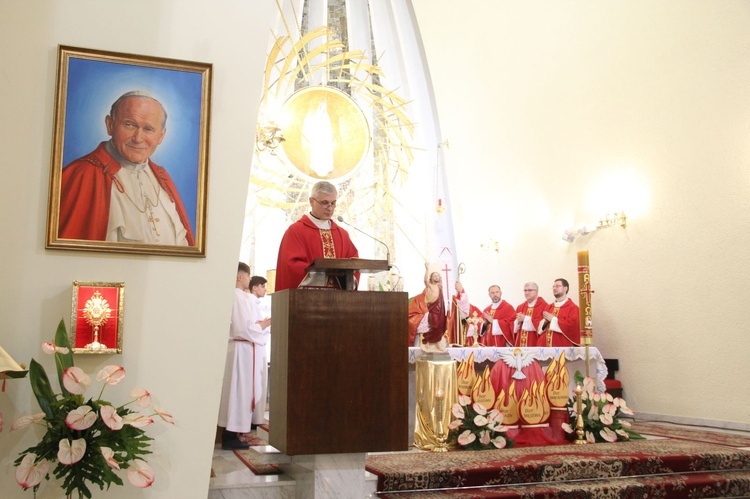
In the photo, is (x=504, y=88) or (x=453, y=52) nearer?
(x=504, y=88)

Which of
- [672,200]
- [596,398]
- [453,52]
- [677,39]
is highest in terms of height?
[453,52]

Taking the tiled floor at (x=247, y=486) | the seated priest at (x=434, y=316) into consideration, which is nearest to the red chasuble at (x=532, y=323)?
the seated priest at (x=434, y=316)

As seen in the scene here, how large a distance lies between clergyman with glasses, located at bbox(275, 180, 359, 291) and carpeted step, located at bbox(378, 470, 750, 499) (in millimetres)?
1615

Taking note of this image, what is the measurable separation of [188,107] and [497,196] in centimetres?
999

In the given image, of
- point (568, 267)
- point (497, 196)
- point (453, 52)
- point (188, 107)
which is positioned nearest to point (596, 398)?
point (568, 267)

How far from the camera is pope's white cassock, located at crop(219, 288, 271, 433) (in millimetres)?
6254

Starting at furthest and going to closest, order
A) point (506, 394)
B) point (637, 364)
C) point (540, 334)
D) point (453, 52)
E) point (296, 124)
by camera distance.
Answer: point (453, 52) → point (296, 124) → point (540, 334) → point (637, 364) → point (506, 394)

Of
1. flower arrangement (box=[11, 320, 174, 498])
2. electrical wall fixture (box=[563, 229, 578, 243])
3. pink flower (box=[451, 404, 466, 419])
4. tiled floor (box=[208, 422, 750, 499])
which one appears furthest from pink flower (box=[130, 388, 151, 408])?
electrical wall fixture (box=[563, 229, 578, 243])

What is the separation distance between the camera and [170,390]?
12.7 ft

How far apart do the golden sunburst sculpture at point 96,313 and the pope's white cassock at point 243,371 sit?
8.34 feet

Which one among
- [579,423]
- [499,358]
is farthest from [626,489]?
[499,358]

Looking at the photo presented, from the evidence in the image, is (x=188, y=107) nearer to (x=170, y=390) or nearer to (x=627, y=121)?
(x=170, y=390)

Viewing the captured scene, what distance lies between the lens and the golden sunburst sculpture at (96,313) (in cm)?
368

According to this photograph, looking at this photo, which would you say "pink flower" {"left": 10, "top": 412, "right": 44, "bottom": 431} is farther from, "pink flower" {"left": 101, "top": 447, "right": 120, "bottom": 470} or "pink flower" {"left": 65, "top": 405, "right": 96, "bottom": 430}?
"pink flower" {"left": 101, "top": 447, "right": 120, "bottom": 470}
